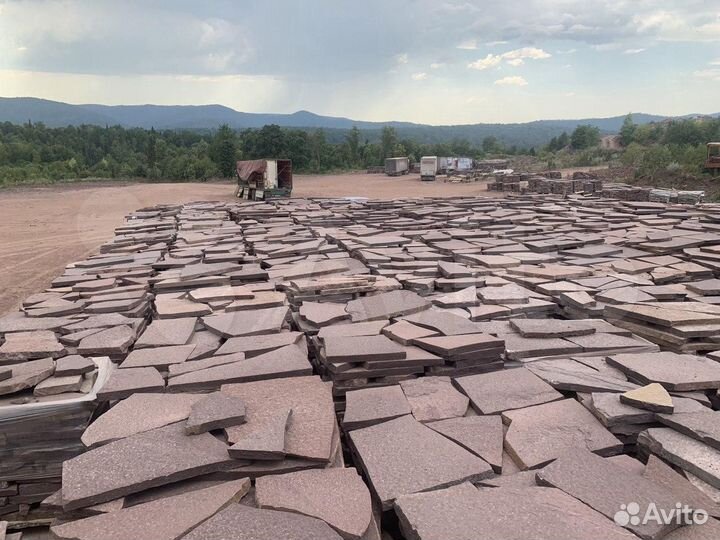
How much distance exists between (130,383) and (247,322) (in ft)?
3.78

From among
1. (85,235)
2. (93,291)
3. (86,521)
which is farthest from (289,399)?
(85,235)

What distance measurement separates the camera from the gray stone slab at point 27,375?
2.79m

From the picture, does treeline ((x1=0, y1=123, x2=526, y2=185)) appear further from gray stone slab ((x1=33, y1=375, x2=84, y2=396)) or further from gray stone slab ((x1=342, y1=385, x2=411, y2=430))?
gray stone slab ((x1=342, y1=385, x2=411, y2=430))

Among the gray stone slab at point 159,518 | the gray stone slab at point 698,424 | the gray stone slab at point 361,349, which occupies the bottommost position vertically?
the gray stone slab at point 159,518

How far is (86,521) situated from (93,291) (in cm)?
363

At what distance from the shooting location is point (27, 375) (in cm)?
289

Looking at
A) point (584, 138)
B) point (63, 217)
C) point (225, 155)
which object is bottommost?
point (63, 217)

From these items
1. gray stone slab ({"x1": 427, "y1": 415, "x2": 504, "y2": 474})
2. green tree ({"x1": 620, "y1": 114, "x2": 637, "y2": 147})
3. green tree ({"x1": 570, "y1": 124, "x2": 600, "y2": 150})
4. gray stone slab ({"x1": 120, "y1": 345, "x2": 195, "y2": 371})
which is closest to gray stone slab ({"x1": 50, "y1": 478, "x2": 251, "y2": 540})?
gray stone slab ({"x1": 427, "y1": 415, "x2": 504, "y2": 474})

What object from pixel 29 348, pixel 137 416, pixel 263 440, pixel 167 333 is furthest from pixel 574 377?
pixel 29 348

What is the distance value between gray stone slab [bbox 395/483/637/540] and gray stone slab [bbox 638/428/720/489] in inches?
24.4

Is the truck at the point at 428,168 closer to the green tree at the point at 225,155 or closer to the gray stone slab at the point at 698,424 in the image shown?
the green tree at the point at 225,155

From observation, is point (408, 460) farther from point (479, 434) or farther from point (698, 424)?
point (698, 424)

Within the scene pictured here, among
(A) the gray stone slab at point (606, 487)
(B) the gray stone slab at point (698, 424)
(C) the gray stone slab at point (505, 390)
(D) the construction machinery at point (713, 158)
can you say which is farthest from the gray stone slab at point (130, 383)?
(D) the construction machinery at point (713, 158)

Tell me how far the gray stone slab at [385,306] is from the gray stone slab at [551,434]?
5.07 feet
